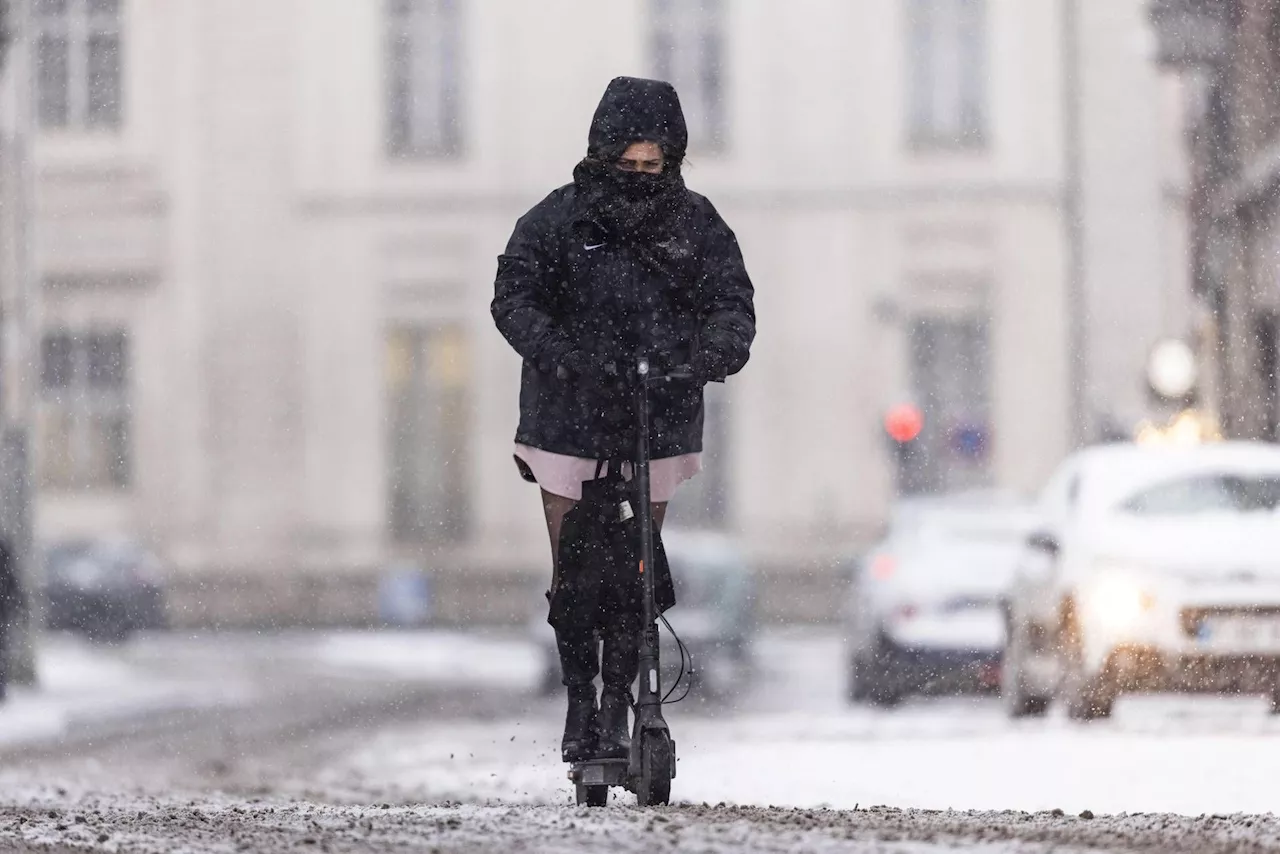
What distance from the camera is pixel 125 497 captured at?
36.7m

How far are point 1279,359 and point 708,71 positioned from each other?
540 inches

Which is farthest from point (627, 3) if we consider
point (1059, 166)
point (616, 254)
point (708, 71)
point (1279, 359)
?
point (616, 254)

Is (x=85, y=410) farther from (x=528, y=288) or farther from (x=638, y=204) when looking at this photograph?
(x=638, y=204)

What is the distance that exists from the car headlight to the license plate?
0.99 feet

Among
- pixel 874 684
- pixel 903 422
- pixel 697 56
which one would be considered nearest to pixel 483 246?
pixel 697 56

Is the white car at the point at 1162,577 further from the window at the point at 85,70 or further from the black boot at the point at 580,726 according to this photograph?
the window at the point at 85,70

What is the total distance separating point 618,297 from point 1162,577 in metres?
6.09

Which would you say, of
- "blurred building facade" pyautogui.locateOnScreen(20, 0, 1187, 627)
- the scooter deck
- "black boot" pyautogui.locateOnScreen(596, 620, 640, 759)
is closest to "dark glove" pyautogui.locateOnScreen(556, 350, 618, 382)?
"black boot" pyautogui.locateOnScreen(596, 620, 640, 759)

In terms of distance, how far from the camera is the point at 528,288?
6129mm

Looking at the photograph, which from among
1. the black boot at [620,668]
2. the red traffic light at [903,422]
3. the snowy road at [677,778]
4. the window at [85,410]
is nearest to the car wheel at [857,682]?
the snowy road at [677,778]

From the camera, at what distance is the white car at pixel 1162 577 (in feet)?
37.9

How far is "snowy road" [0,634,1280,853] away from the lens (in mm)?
5414

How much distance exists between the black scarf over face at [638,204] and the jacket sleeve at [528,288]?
14cm

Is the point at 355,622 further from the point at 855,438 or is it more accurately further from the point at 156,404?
the point at 855,438
